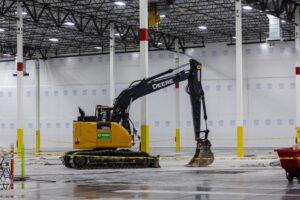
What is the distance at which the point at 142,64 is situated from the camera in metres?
31.8

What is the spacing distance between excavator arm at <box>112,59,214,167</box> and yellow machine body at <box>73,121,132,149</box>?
93 centimetres

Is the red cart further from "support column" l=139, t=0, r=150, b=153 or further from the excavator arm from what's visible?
"support column" l=139, t=0, r=150, b=153

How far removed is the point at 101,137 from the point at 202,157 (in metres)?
5.44

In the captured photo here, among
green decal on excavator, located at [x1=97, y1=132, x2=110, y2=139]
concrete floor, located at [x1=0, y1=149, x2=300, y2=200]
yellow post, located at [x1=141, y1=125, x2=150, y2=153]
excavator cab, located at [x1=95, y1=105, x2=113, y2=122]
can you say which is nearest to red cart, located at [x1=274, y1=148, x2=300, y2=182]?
concrete floor, located at [x1=0, y1=149, x2=300, y2=200]

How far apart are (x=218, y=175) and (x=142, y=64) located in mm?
8554

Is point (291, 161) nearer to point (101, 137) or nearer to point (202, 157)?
point (202, 157)

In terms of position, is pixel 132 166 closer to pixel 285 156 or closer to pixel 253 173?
pixel 253 173

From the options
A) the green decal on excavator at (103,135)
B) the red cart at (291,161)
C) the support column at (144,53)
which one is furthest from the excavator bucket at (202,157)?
the red cart at (291,161)

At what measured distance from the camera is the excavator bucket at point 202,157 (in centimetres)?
3216

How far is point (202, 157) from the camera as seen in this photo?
32.5m

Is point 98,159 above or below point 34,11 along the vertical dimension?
below

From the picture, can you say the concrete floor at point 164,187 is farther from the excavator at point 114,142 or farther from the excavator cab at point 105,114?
the excavator cab at point 105,114

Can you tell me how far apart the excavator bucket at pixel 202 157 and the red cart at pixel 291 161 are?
10595 millimetres

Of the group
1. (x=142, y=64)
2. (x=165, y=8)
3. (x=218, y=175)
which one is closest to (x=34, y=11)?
(x=165, y=8)
